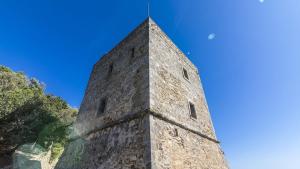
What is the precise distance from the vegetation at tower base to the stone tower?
4115 mm

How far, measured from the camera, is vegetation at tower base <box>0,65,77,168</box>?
1213cm

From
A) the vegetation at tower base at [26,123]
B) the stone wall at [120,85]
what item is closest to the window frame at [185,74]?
the stone wall at [120,85]

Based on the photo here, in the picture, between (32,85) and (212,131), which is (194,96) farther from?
(32,85)

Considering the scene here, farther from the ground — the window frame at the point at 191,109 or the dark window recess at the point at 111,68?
the dark window recess at the point at 111,68

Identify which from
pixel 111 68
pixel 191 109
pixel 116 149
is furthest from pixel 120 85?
pixel 191 109

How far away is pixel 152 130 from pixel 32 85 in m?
18.1

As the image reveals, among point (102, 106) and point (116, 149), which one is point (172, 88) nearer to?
point (116, 149)

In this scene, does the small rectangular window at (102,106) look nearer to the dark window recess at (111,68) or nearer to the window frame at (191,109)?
the dark window recess at (111,68)

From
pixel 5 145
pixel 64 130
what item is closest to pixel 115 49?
pixel 64 130

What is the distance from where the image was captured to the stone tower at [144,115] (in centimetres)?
557

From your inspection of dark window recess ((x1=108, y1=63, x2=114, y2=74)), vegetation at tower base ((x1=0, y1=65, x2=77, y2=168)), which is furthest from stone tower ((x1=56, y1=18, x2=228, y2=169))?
vegetation at tower base ((x1=0, y1=65, x2=77, y2=168))

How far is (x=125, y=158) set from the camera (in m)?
5.49

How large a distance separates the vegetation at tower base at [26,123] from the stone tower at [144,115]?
13.5 ft

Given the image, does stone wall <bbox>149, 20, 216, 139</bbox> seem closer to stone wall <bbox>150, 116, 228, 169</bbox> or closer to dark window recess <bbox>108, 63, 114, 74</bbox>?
stone wall <bbox>150, 116, 228, 169</bbox>
